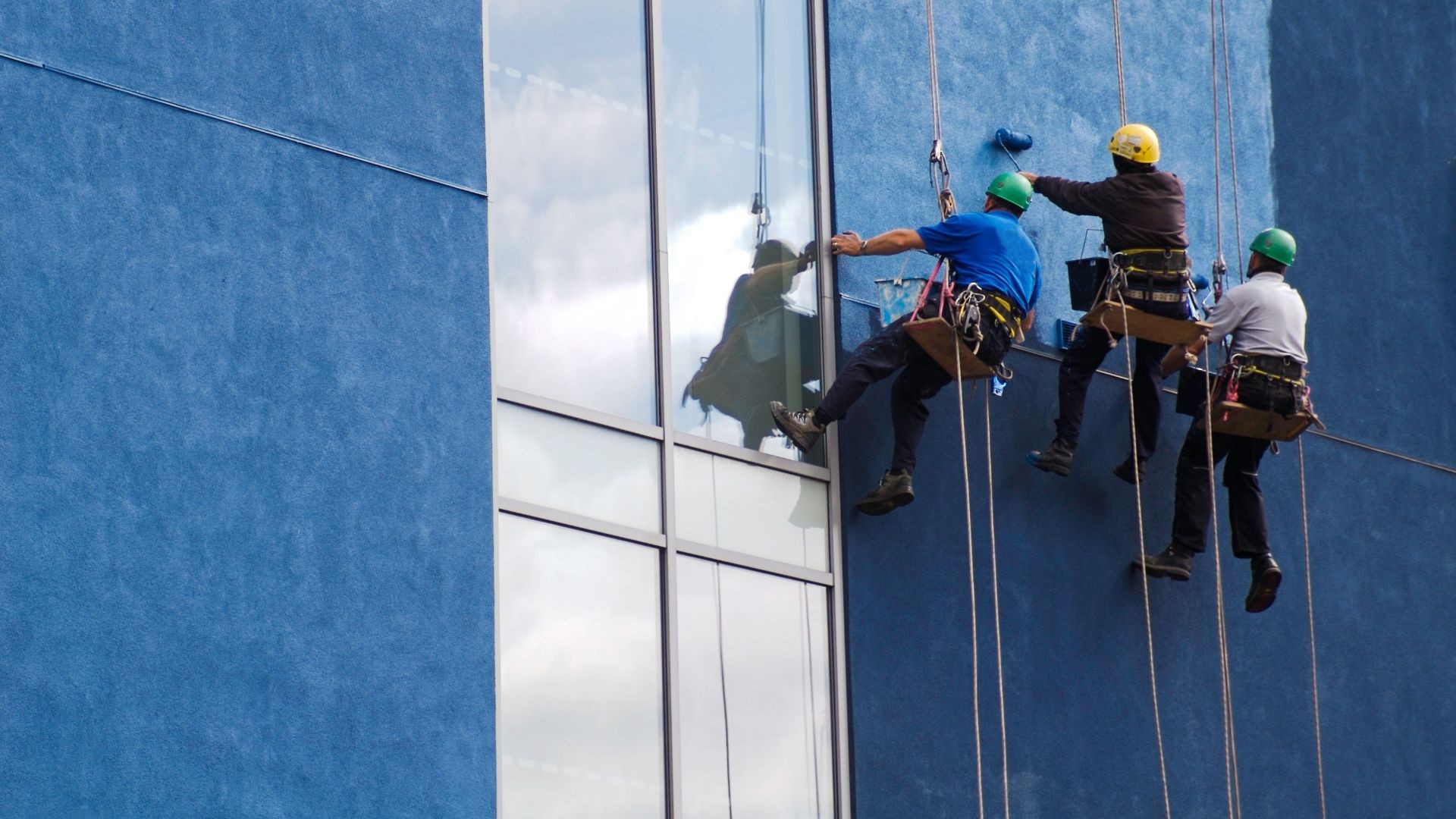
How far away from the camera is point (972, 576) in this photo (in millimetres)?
10617

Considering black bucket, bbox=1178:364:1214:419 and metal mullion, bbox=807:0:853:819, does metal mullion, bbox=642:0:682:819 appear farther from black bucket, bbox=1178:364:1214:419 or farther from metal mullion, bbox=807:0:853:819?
black bucket, bbox=1178:364:1214:419

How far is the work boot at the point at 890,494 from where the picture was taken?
33.4 ft

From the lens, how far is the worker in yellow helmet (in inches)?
430

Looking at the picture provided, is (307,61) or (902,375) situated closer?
(307,61)

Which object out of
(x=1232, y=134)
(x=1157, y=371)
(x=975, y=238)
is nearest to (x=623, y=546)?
(x=975, y=238)

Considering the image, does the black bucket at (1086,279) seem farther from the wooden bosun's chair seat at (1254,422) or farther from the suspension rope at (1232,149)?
the suspension rope at (1232,149)

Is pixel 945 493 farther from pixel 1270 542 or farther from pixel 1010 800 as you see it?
pixel 1270 542

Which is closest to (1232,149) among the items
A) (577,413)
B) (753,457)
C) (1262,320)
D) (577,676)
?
(1262,320)

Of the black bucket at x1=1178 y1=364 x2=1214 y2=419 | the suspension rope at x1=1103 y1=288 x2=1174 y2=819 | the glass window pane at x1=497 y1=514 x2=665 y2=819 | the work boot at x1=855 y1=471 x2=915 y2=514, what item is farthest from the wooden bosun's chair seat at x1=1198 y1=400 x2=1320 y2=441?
the glass window pane at x1=497 y1=514 x2=665 y2=819

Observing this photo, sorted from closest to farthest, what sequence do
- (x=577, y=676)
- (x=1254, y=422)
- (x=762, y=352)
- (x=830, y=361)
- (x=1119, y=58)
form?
(x=577, y=676) → (x=762, y=352) → (x=830, y=361) → (x=1254, y=422) → (x=1119, y=58)

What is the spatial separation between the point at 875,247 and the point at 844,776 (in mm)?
2235

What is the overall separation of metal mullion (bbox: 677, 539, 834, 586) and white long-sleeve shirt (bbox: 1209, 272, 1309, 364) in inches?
99.7

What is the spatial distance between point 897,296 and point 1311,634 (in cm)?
349

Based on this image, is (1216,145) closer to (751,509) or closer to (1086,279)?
(1086,279)
